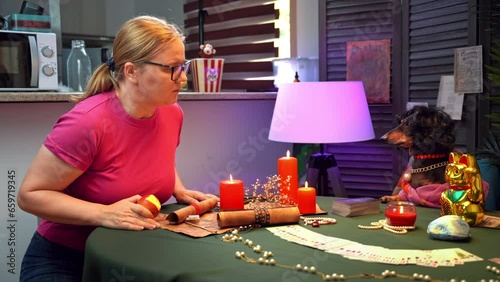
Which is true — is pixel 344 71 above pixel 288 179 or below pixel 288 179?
above

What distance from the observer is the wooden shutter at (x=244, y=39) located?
3.69 m

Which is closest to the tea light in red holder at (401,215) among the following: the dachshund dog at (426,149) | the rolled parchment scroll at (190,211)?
the dachshund dog at (426,149)

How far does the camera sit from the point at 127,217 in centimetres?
158

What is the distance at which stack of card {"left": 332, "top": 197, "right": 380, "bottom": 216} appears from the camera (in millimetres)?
1705

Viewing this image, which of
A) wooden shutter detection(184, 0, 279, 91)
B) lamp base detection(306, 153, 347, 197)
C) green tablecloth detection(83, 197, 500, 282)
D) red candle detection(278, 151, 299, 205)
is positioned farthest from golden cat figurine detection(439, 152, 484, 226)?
wooden shutter detection(184, 0, 279, 91)

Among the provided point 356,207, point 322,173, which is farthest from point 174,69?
point 322,173

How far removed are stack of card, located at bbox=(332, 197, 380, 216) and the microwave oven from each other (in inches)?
65.1

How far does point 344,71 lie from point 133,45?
1.62m

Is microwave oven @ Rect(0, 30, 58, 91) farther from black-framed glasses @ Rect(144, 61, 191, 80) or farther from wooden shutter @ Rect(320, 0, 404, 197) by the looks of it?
wooden shutter @ Rect(320, 0, 404, 197)

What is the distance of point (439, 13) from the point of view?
2738 millimetres

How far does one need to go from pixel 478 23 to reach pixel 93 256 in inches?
78.3

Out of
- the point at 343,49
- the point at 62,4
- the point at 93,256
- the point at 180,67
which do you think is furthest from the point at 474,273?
the point at 62,4

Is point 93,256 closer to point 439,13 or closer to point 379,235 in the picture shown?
point 379,235

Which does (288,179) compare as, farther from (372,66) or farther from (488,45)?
(372,66)
